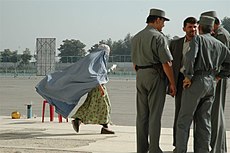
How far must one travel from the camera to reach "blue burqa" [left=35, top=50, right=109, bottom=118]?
1008 centimetres

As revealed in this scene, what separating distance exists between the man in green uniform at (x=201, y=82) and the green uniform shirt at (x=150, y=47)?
0.44 m

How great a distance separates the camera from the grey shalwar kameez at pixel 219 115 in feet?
24.0

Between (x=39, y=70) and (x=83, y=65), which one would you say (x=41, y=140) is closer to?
(x=83, y=65)

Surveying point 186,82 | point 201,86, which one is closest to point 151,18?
point 186,82

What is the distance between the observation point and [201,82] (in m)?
6.75

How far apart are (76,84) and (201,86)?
12.7 ft

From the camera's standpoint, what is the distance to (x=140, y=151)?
7508 mm

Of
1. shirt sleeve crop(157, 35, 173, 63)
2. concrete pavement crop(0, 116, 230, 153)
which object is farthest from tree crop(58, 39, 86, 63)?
shirt sleeve crop(157, 35, 173, 63)

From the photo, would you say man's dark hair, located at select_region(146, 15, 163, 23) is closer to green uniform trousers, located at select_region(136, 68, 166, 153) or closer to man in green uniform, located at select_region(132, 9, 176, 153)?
man in green uniform, located at select_region(132, 9, 176, 153)

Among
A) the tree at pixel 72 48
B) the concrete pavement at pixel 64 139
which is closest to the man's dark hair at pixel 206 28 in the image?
the concrete pavement at pixel 64 139

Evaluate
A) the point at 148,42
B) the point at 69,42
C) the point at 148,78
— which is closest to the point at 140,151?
the point at 148,78

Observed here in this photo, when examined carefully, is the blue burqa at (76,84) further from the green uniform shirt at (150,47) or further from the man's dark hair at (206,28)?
A: the man's dark hair at (206,28)

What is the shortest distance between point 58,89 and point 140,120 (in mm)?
3111

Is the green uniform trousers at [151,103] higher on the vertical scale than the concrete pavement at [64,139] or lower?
higher
